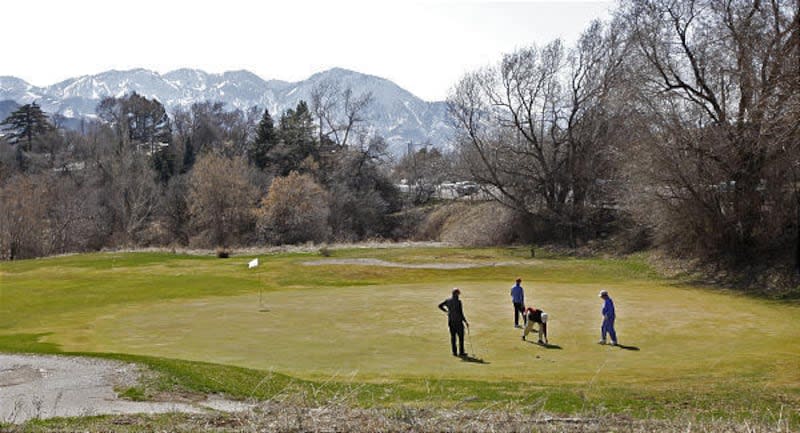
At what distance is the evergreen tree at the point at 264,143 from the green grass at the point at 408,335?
1828 inches

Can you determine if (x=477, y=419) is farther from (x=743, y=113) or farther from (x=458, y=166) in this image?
(x=458, y=166)

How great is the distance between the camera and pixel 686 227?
40750mm

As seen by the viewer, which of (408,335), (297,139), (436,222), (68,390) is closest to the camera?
(68,390)

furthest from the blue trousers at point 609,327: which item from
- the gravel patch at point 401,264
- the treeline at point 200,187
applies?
the treeline at point 200,187

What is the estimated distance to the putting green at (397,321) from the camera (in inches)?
685

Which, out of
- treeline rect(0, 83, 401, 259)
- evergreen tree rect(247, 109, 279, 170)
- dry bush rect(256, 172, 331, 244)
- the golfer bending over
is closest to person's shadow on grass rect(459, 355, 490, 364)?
the golfer bending over

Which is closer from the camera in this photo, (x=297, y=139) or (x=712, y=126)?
(x=712, y=126)

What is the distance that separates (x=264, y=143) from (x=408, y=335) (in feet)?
232

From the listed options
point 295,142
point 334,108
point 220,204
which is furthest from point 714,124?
point 334,108

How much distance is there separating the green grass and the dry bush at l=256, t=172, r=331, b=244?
1058 inches

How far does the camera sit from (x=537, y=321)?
20.7 meters

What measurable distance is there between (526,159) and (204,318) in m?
41.5

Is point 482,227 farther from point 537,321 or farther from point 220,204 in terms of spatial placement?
point 537,321

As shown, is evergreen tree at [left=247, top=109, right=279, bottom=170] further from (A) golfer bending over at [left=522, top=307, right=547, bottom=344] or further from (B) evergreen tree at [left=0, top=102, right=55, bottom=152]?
(A) golfer bending over at [left=522, top=307, right=547, bottom=344]
